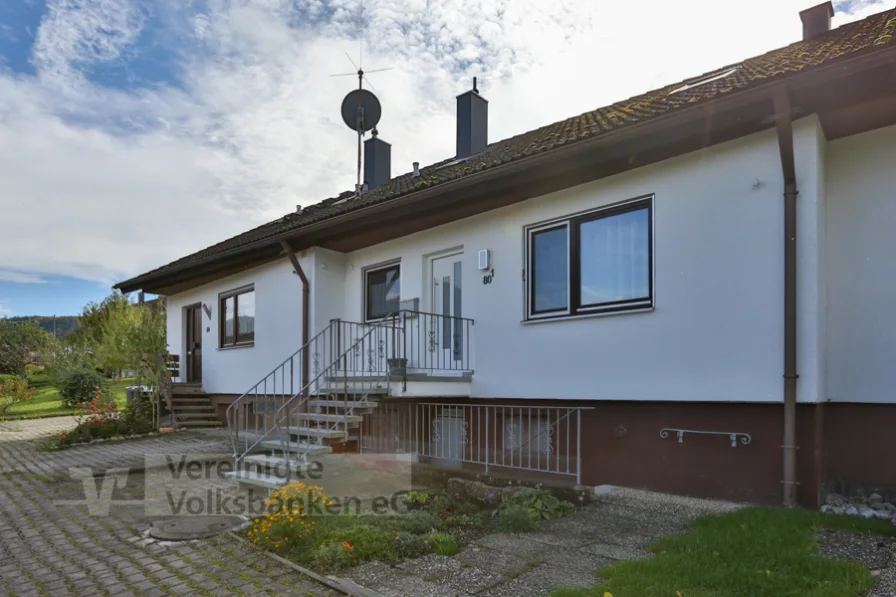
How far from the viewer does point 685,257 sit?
18.5ft

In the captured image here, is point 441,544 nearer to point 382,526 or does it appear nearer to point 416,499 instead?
point 382,526

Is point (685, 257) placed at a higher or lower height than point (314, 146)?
lower

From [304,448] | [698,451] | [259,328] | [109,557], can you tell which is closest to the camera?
[109,557]

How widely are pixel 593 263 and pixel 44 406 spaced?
20.9 metres

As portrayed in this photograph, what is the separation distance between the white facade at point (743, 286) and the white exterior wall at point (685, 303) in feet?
0.04

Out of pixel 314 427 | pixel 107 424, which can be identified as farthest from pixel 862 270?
pixel 107 424

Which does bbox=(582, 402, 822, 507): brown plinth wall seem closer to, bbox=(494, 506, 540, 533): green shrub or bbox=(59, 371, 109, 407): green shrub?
bbox=(494, 506, 540, 533): green shrub

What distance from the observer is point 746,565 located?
3.54m

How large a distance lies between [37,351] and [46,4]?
26.3m

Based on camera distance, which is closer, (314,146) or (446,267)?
(446,267)

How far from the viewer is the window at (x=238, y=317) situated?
11688 millimetres

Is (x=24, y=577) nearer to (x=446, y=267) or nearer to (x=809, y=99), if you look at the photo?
(x=446, y=267)

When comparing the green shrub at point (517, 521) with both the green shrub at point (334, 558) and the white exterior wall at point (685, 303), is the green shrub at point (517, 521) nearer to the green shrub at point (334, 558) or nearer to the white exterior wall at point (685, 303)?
the green shrub at point (334, 558)

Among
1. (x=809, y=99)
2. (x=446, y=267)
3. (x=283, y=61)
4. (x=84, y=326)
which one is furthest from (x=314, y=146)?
(x=84, y=326)
